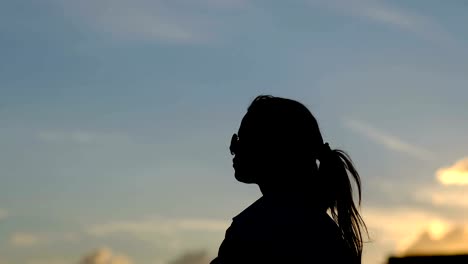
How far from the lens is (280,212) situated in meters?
4.71

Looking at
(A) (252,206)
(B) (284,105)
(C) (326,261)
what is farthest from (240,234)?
(B) (284,105)

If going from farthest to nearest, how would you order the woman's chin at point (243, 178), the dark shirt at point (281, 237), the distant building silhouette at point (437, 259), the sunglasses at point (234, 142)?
the distant building silhouette at point (437, 259)
the sunglasses at point (234, 142)
the woman's chin at point (243, 178)
the dark shirt at point (281, 237)

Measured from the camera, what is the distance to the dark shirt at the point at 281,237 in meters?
4.46

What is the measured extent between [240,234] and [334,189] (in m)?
1.23

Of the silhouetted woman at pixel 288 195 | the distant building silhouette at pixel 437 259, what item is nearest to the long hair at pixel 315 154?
the silhouetted woman at pixel 288 195

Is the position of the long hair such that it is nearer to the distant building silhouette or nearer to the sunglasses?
the sunglasses

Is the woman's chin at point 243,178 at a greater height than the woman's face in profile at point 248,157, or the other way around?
the woman's face in profile at point 248,157

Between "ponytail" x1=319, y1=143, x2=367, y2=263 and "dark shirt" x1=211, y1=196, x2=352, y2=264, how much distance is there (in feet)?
1.37

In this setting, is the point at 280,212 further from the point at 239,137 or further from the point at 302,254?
the point at 239,137

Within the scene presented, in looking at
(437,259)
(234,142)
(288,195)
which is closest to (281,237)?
(288,195)

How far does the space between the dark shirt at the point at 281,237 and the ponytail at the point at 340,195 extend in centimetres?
42

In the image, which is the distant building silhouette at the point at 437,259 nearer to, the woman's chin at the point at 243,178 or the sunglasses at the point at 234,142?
the woman's chin at the point at 243,178

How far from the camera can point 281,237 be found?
4621 mm

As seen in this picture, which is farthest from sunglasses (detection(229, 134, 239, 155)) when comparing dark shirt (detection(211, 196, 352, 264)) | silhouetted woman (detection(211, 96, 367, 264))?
dark shirt (detection(211, 196, 352, 264))
